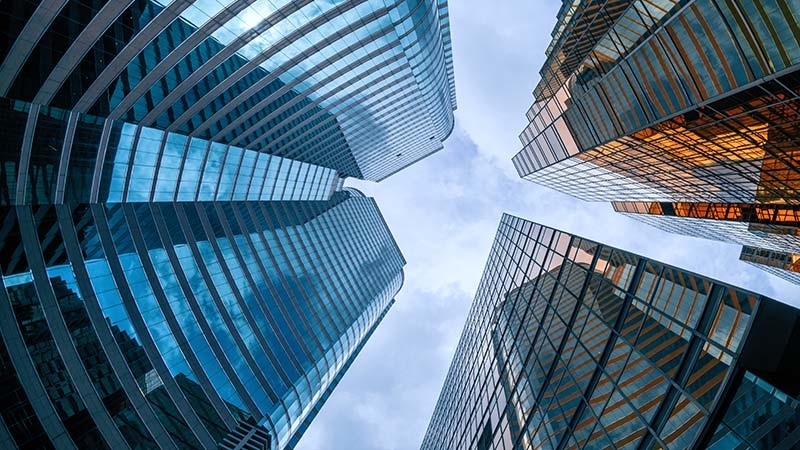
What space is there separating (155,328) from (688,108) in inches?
1540

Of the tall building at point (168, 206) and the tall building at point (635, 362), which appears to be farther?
the tall building at point (168, 206)

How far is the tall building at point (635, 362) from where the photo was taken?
7.92 meters

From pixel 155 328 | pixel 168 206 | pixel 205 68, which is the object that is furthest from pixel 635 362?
pixel 168 206

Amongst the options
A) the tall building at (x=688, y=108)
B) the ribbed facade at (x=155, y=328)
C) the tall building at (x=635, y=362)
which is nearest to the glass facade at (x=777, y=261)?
the tall building at (x=688, y=108)

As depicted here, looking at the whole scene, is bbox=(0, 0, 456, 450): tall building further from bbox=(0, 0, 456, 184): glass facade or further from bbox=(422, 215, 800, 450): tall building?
bbox=(422, 215, 800, 450): tall building

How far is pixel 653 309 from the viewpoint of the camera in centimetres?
1135

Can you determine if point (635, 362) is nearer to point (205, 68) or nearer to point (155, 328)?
point (205, 68)

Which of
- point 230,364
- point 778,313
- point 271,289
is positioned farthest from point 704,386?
point 271,289

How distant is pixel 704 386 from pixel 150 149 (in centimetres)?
4178

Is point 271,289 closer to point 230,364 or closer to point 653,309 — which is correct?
point 230,364

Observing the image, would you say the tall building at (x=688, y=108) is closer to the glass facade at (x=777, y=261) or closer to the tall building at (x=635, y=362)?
the tall building at (x=635, y=362)

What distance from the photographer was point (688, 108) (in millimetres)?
17094

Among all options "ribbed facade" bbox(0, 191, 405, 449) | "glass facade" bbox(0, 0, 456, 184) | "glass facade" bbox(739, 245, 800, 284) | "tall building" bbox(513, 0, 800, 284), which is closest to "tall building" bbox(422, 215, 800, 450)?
"tall building" bbox(513, 0, 800, 284)

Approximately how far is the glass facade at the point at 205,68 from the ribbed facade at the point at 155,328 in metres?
6.28
